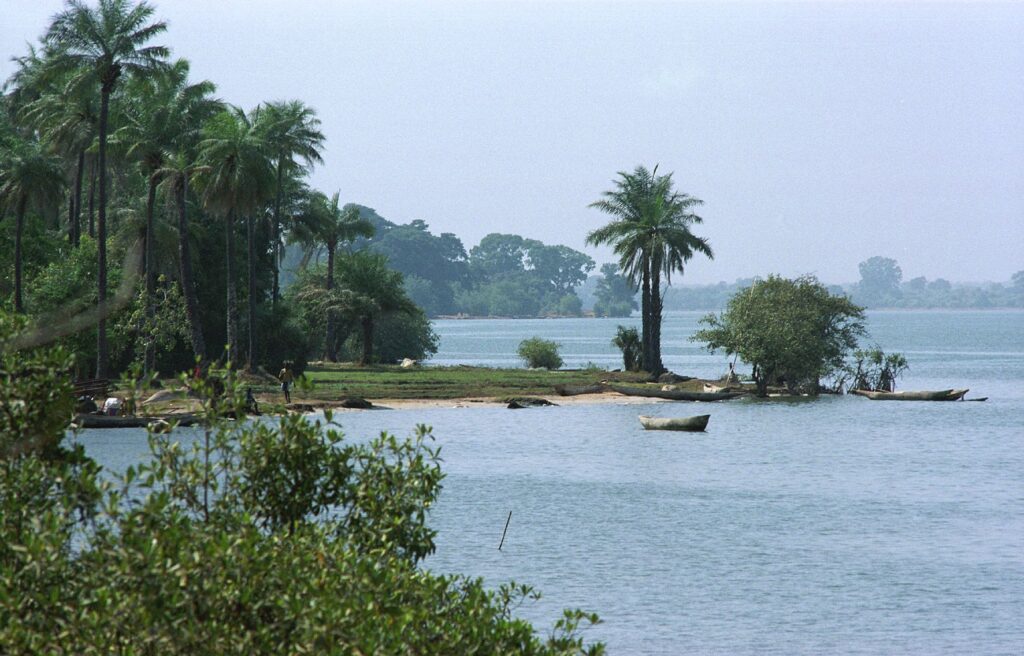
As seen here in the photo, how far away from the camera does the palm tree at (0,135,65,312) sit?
63.2 meters

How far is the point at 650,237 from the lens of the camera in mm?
86938

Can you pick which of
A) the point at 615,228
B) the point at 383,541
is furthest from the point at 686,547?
the point at 615,228

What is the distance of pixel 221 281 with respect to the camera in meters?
76.6

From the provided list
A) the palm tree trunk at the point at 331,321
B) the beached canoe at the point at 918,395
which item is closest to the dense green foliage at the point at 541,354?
the palm tree trunk at the point at 331,321

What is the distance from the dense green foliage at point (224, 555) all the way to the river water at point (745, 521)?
11.5 metres

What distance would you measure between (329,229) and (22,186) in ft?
116

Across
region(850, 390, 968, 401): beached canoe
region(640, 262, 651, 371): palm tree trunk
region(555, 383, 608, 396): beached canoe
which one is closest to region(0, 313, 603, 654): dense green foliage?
region(555, 383, 608, 396): beached canoe

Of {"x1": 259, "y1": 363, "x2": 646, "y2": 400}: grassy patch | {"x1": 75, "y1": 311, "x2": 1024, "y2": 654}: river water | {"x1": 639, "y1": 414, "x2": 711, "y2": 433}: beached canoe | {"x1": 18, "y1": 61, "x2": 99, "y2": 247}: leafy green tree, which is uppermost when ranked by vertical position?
{"x1": 18, "y1": 61, "x2": 99, "y2": 247}: leafy green tree

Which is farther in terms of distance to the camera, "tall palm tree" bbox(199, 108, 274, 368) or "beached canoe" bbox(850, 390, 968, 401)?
"beached canoe" bbox(850, 390, 968, 401)

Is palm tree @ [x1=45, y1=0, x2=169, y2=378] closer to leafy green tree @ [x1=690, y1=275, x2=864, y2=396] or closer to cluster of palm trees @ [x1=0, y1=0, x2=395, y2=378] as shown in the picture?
cluster of palm trees @ [x1=0, y1=0, x2=395, y2=378]

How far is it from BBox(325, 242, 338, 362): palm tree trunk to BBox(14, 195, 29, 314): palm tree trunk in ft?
99.0

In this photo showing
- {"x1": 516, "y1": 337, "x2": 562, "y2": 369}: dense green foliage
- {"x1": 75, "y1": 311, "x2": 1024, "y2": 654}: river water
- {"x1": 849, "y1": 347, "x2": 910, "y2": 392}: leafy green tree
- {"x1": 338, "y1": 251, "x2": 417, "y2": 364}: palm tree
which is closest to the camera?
{"x1": 75, "y1": 311, "x2": 1024, "y2": 654}: river water

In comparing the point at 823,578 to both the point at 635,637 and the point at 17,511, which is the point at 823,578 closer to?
the point at 635,637

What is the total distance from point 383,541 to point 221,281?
65.6m
